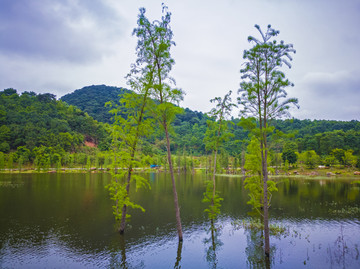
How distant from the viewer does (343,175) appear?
283 ft

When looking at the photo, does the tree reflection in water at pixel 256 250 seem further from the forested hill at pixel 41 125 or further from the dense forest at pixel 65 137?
the forested hill at pixel 41 125

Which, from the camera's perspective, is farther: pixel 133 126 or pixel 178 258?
pixel 133 126

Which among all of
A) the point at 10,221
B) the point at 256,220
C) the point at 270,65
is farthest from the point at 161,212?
the point at 270,65

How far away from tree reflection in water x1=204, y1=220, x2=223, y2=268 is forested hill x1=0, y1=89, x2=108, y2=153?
368 ft

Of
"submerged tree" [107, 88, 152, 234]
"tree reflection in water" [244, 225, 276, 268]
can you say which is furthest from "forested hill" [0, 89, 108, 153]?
"tree reflection in water" [244, 225, 276, 268]

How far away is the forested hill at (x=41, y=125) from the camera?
120688 millimetres

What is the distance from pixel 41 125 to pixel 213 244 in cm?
14851

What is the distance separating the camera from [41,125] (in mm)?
136625

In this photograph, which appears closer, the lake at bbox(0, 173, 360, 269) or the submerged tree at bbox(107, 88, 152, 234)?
the lake at bbox(0, 173, 360, 269)

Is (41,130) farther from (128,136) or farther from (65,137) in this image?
(128,136)

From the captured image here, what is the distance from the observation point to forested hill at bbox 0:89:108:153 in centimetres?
12069

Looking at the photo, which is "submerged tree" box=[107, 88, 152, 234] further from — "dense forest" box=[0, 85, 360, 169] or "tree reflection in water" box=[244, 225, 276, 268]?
"dense forest" box=[0, 85, 360, 169]

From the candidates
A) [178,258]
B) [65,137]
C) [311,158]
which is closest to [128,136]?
[178,258]

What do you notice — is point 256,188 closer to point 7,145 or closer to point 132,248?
point 132,248
